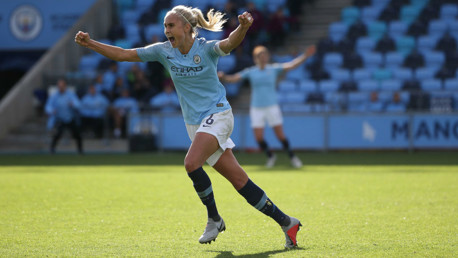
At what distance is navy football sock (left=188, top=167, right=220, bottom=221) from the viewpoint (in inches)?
230

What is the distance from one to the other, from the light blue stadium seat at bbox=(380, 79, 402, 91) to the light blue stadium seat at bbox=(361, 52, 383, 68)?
1213 millimetres

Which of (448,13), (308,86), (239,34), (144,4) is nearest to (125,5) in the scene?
(144,4)

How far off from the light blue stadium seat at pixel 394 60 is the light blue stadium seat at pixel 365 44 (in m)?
0.75

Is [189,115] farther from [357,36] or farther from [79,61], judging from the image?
[79,61]

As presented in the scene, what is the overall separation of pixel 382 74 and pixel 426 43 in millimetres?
2146

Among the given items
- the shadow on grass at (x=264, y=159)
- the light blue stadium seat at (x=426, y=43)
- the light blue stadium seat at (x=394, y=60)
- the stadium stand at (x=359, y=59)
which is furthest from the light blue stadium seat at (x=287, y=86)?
the light blue stadium seat at (x=426, y=43)

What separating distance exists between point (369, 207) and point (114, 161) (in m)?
10.1

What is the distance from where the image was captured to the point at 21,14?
28156 millimetres

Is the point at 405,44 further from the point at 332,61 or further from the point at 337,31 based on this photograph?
the point at 332,61

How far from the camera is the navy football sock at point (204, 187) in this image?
5.85 meters

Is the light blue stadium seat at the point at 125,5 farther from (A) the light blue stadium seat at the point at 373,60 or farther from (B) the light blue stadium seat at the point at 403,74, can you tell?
(B) the light blue stadium seat at the point at 403,74

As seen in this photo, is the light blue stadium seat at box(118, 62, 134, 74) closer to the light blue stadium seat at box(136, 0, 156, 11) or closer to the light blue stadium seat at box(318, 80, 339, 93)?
the light blue stadium seat at box(136, 0, 156, 11)

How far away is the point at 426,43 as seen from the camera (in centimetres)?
2273

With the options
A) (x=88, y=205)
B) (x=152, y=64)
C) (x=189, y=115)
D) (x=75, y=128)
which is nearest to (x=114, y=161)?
(x=75, y=128)
